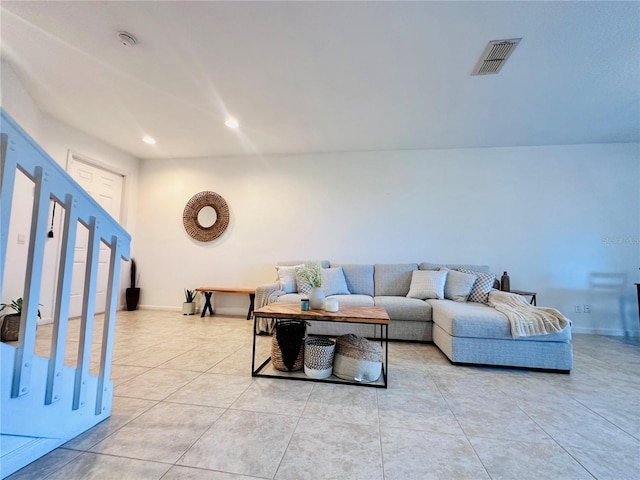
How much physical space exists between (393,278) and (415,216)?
41.6 inches

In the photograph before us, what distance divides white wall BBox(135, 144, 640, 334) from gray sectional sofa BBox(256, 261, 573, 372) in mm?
444

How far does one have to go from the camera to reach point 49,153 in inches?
140

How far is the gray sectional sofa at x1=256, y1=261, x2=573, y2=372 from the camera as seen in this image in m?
2.33

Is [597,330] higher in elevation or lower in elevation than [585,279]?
lower

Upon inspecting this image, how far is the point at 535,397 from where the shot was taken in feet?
6.17

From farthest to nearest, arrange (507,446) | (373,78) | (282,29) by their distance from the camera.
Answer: (373,78) < (282,29) < (507,446)

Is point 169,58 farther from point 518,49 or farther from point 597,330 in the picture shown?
point 597,330

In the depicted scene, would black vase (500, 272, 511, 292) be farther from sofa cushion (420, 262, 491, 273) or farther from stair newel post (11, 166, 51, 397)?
stair newel post (11, 166, 51, 397)

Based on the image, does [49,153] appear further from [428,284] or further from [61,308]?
[428,284]

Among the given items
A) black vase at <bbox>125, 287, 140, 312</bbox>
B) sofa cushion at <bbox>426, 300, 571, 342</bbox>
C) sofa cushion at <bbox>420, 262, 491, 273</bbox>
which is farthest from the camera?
black vase at <bbox>125, 287, 140, 312</bbox>

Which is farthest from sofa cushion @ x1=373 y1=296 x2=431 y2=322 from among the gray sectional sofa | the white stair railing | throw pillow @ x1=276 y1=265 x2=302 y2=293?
the white stair railing

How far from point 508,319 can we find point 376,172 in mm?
2702

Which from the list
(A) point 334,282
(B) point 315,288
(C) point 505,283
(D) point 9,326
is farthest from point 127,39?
(C) point 505,283

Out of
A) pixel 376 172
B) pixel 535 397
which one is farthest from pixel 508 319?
pixel 376 172
